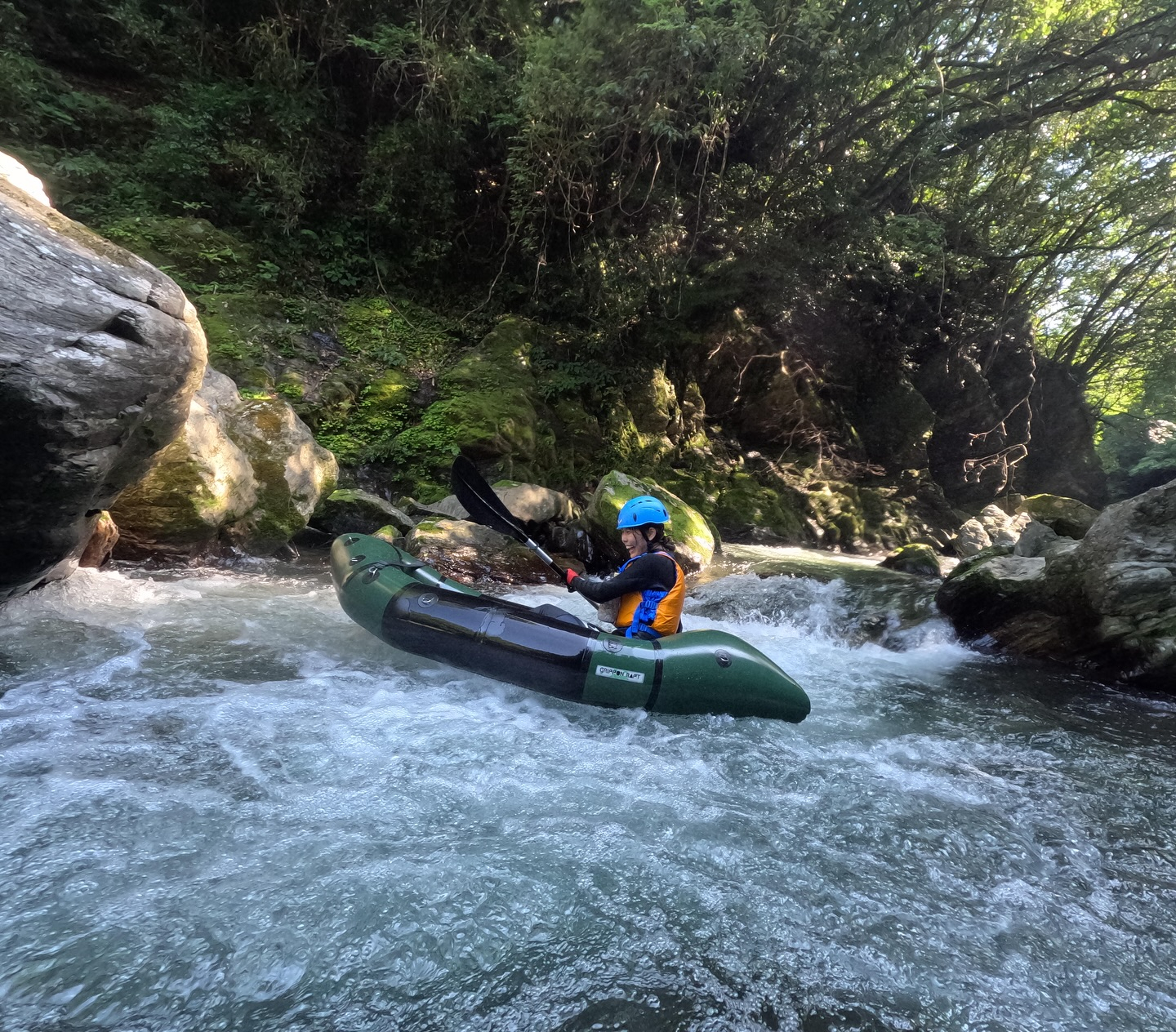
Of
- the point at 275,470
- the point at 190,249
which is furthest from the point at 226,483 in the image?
the point at 190,249

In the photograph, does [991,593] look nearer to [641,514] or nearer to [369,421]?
[641,514]

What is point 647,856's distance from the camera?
2.09 meters

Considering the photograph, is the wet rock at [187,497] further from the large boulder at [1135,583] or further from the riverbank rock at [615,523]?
the large boulder at [1135,583]

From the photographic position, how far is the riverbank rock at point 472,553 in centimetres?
540

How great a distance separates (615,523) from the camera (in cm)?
641

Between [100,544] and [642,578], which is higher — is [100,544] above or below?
below

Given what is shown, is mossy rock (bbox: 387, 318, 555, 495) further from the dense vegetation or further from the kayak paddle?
the kayak paddle

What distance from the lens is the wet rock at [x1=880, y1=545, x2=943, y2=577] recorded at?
7.32 meters

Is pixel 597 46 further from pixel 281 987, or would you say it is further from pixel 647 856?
pixel 281 987

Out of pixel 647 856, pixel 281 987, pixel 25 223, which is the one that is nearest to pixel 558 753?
pixel 647 856

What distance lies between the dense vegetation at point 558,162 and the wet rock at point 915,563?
10.2 ft

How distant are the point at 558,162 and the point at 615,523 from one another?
177 inches

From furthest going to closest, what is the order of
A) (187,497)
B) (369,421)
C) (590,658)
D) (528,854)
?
(369,421) < (187,497) < (590,658) < (528,854)

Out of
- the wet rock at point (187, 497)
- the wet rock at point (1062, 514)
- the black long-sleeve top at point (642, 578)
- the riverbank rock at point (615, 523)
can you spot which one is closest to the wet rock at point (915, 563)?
the wet rock at point (1062, 514)
